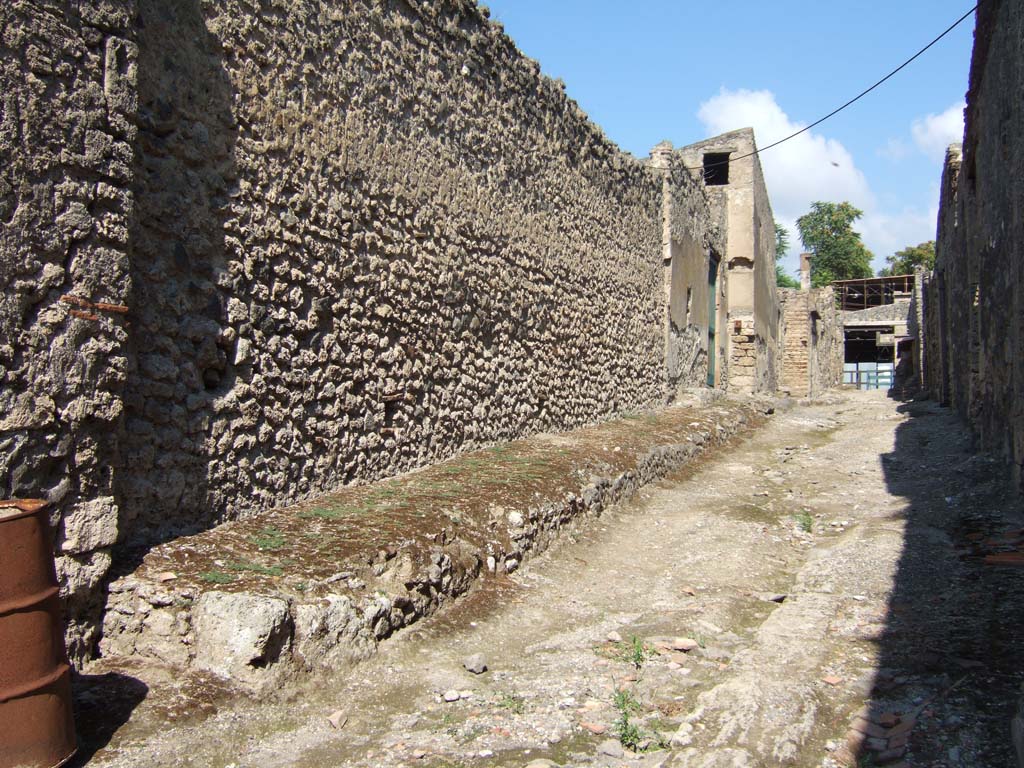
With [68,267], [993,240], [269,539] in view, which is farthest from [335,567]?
[993,240]

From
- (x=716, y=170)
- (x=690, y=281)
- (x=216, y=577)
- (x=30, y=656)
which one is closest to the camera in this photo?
(x=30, y=656)

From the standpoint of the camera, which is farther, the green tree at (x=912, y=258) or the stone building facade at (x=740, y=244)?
the green tree at (x=912, y=258)

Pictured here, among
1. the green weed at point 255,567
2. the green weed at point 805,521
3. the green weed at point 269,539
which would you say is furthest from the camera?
the green weed at point 805,521

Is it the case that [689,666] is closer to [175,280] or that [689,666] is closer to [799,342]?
[175,280]

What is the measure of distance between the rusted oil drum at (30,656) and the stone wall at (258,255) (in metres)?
0.48

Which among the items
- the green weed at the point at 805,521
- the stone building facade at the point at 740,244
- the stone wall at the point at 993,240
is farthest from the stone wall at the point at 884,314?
the green weed at the point at 805,521

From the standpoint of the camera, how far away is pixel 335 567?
4117 millimetres

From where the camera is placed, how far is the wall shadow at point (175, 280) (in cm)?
409

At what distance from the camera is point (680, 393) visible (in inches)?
531

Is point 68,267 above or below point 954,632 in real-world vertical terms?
above

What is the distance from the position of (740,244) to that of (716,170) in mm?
2264

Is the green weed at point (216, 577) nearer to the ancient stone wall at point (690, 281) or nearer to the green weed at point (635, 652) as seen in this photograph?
the green weed at point (635, 652)

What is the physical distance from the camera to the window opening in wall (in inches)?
733

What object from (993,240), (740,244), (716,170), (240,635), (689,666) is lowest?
(689,666)
